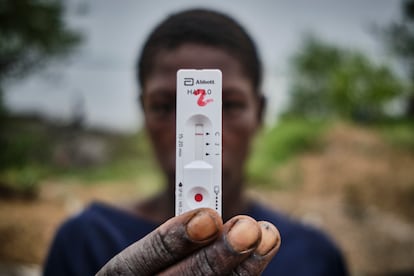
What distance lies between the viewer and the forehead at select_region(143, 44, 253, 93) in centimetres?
74

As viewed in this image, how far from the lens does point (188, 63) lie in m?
0.74

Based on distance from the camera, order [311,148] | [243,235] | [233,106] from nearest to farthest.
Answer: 1. [243,235]
2. [233,106]
3. [311,148]

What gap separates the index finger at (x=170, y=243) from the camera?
445 millimetres

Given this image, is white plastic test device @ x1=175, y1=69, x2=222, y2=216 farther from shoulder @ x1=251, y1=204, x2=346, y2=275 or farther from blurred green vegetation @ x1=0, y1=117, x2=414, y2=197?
blurred green vegetation @ x1=0, y1=117, x2=414, y2=197

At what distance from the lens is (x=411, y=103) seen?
3.43 m

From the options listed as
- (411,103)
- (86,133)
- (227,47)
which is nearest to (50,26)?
(86,133)

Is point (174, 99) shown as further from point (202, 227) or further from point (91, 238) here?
point (91, 238)

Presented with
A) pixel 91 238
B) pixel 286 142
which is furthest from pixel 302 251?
pixel 286 142

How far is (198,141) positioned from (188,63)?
0.91ft

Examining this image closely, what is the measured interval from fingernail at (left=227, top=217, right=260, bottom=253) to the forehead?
35cm

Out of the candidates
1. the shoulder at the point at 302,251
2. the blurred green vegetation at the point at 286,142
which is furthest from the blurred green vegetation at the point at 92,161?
the shoulder at the point at 302,251

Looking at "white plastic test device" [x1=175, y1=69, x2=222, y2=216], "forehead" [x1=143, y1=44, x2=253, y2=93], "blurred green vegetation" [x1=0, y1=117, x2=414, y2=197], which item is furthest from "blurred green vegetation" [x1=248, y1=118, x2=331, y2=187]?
"white plastic test device" [x1=175, y1=69, x2=222, y2=216]

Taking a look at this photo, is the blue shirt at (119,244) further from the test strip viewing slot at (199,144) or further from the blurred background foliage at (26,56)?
the blurred background foliage at (26,56)

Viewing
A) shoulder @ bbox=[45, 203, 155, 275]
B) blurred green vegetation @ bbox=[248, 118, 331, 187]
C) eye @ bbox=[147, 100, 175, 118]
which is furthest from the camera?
blurred green vegetation @ bbox=[248, 118, 331, 187]
